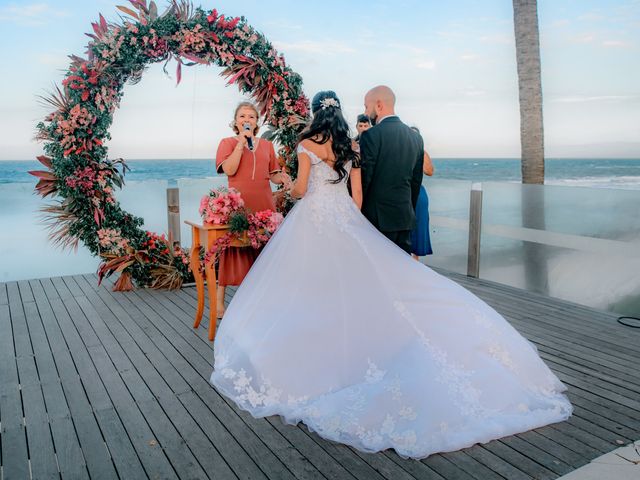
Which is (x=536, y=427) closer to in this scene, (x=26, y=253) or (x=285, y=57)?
(x=285, y=57)

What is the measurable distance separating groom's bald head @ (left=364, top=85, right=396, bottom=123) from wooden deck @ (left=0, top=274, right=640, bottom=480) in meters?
2.15

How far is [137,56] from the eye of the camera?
533 cm

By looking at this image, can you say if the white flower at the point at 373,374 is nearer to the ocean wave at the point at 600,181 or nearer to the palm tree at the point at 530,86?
the palm tree at the point at 530,86

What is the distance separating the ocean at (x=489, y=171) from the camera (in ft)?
95.7

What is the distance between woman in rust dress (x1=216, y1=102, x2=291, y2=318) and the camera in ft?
14.5

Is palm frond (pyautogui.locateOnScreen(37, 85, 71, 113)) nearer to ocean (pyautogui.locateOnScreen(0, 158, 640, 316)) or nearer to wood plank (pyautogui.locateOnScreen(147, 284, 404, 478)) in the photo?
ocean (pyautogui.locateOnScreen(0, 158, 640, 316))

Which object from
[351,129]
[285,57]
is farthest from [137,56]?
[351,129]

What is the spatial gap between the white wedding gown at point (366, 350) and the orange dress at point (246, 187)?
3.35ft

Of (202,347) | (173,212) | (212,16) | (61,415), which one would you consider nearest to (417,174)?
(202,347)

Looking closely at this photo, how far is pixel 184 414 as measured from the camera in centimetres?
293

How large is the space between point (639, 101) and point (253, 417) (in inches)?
935

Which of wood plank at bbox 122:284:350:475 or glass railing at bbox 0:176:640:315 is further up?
glass railing at bbox 0:176:640:315

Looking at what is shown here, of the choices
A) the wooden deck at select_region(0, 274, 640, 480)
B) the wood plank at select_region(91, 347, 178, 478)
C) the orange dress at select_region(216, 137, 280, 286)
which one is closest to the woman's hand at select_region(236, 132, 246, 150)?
the orange dress at select_region(216, 137, 280, 286)

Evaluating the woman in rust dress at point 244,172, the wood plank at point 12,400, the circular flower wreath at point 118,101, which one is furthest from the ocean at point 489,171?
the woman in rust dress at point 244,172
